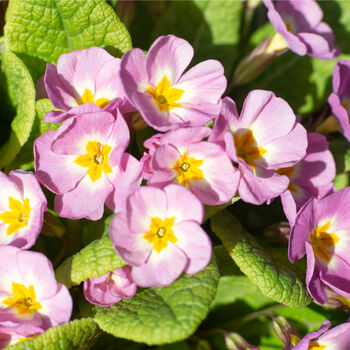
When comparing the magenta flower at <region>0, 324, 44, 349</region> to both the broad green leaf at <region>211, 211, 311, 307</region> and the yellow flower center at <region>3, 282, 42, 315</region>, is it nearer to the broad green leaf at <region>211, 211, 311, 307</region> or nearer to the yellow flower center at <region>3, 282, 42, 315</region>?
the yellow flower center at <region>3, 282, 42, 315</region>

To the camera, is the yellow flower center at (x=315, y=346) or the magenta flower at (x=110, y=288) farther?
the yellow flower center at (x=315, y=346)

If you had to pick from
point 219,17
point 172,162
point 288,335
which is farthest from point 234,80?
point 288,335

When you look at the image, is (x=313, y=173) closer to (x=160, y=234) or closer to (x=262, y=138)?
(x=262, y=138)

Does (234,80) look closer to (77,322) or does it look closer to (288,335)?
(288,335)

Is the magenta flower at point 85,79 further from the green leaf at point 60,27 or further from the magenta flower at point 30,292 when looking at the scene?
the magenta flower at point 30,292

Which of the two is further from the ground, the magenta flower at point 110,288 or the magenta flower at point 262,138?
the magenta flower at point 262,138

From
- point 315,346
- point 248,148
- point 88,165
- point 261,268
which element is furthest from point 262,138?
point 315,346

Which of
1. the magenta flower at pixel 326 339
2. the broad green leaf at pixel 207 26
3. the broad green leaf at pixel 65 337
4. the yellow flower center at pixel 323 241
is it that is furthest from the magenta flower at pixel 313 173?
the broad green leaf at pixel 65 337
